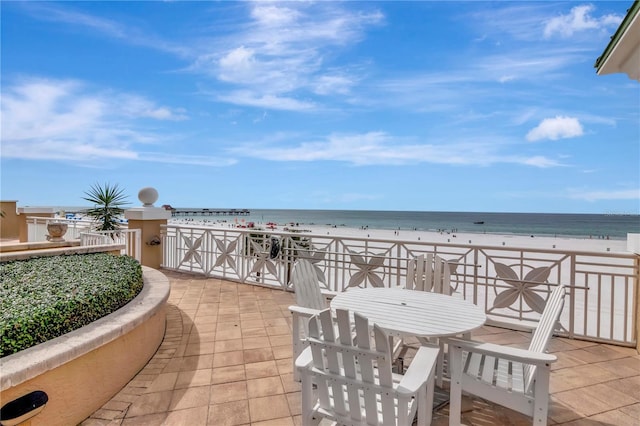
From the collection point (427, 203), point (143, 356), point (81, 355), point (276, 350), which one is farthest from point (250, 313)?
point (427, 203)

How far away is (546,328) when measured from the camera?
191cm

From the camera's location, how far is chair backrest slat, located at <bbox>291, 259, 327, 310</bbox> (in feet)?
8.49

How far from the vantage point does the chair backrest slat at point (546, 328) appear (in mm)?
1757

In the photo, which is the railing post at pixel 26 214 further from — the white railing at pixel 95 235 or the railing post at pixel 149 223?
the railing post at pixel 149 223

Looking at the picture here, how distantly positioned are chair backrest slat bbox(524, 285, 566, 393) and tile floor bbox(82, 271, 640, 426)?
0.52 m

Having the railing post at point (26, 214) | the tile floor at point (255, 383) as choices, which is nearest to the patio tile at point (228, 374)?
the tile floor at point (255, 383)

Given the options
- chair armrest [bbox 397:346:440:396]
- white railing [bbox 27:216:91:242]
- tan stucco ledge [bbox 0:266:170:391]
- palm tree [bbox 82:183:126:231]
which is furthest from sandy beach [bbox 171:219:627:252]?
chair armrest [bbox 397:346:440:396]

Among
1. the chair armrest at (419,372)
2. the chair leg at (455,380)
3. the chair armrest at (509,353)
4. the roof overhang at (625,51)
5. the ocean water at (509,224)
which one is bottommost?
the ocean water at (509,224)

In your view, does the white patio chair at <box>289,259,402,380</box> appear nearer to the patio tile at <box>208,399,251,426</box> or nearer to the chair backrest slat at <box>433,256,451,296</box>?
the patio tile at <box>208,399,251,426</box>

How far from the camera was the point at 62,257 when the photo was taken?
3887 mm

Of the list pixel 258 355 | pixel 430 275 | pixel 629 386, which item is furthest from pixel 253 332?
pixel 629 386

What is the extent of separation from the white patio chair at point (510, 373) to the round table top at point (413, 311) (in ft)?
0.63

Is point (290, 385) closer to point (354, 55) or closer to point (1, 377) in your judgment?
point (1, 377)

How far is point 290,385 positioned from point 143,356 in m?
1.28
